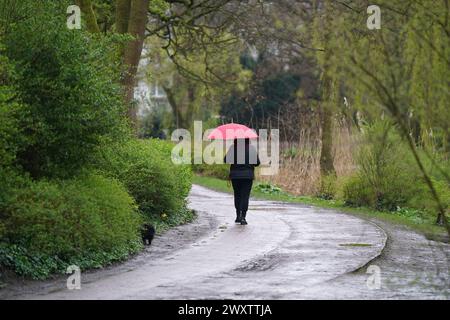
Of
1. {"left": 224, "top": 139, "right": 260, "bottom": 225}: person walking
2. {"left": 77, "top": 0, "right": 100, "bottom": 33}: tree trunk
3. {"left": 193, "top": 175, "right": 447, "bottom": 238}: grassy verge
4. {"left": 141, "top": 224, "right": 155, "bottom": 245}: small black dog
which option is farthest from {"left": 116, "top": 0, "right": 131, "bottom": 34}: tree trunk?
{"left": 141, "top": 224, "right": 155, "bottom": 245}: small black dog

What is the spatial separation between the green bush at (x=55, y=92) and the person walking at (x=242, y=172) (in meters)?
5.84

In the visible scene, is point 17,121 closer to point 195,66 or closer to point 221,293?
point 221,293

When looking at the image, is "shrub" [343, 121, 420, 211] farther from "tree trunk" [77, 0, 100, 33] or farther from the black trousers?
"tree trunk" [77, 0, 100, 33]

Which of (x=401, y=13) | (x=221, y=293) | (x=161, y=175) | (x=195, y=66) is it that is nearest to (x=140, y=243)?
(x=161, y=175)

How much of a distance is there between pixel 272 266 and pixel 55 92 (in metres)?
4.26

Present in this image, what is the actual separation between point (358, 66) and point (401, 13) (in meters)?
1.25

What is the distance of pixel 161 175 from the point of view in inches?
766

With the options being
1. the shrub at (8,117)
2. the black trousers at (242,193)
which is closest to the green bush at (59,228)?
the shrub at (8,117)

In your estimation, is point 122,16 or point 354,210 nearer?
point 122,16

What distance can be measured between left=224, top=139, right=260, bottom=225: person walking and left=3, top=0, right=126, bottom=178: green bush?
584 cm

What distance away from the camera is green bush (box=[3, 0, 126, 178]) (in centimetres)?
1402

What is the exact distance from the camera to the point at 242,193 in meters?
20.5

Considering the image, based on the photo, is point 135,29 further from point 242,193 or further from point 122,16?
point 242,193

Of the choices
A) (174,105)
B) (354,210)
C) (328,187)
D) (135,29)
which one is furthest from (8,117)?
(174,105)
